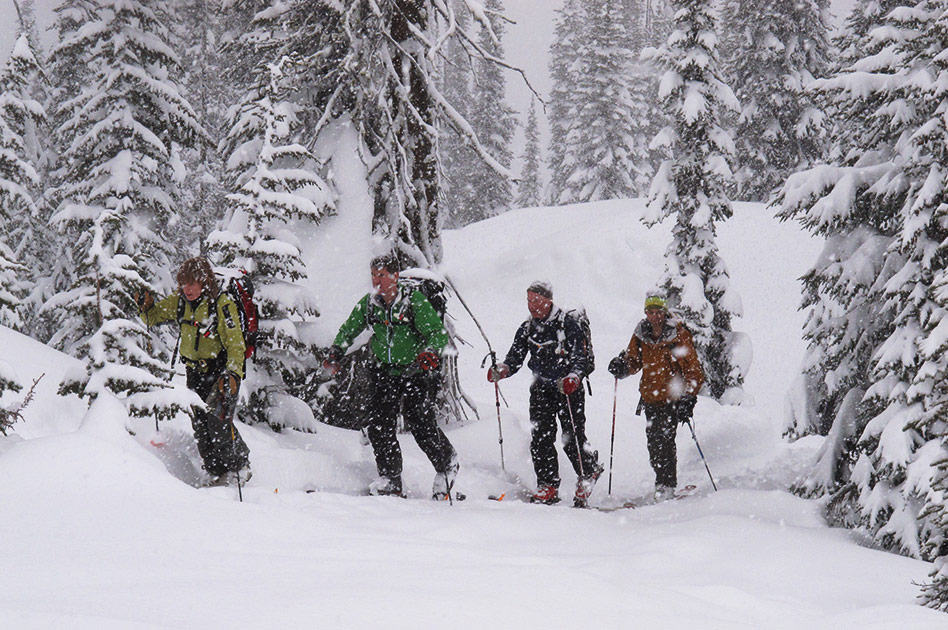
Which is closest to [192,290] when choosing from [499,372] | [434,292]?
[434,292]

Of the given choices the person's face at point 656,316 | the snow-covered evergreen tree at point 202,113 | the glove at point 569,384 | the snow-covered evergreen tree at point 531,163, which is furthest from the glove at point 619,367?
the snow-covered evergreen tree at point 531,163

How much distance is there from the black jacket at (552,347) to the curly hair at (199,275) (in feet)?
10.8

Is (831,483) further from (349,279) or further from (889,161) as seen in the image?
(349,279)

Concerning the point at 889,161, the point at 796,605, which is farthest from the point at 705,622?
the point at 889,161

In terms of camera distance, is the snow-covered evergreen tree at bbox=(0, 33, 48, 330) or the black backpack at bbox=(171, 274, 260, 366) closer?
the black backpack at bbox=(171, 274, 260, 366)

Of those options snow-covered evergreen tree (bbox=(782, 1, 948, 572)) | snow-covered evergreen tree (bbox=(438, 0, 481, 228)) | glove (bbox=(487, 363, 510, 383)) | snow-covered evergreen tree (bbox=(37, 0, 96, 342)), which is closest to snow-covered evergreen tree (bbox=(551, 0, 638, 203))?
snow-covered evergreen tree (bbox=(438, 0, 481, 228))

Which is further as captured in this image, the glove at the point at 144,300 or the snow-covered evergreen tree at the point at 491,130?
the snow-covered evergreen tree at the point at 491,130

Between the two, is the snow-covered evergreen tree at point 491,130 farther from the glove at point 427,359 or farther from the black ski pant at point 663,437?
the glove at point 427,359

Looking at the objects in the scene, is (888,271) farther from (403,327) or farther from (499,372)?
(403,327)

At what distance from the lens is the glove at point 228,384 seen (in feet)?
21.6

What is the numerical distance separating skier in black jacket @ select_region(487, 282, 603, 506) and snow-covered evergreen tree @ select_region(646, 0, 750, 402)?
30.4 feet

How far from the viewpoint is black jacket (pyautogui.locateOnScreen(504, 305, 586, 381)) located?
7.89m

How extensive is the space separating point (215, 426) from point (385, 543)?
2973 millimetres

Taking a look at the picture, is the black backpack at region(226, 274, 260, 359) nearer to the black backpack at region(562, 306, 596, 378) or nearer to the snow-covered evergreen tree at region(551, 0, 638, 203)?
the black backpack at region(562, 306, 596, 378)
